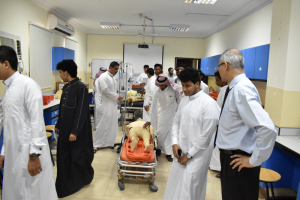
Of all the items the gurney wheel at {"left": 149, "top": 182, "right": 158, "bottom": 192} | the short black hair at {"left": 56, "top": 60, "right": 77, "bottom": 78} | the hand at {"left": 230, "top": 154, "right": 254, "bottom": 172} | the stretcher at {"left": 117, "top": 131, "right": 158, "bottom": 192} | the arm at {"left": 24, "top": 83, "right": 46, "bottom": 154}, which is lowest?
the gurney wheel at {"left": 149, "top": 182, "right": 158, "bottom": 192}

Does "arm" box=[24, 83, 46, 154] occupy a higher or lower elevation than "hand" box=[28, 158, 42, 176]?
higher

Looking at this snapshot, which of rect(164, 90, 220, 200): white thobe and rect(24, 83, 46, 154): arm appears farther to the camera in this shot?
rect(164, 90, 220, 200): white thobe

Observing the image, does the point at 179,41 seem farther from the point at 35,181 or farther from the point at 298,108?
the point at 35,181

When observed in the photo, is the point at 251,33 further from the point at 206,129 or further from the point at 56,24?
the point at 56,24

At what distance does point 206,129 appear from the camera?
5.83ft

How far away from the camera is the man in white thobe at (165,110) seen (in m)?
3.52

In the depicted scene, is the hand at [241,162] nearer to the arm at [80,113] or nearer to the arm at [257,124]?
the arm at [257,124]

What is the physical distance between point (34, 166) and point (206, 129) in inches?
56.2

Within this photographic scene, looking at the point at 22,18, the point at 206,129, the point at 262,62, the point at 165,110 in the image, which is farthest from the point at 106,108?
the point at 262,62

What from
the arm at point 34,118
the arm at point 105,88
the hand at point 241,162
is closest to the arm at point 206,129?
the hand at point 241,162

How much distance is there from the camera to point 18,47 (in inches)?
167

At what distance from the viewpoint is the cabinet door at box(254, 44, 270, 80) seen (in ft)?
12.1

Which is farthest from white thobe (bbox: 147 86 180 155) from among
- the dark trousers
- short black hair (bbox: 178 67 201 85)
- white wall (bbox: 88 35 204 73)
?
white wall (bbox: 88 35 204 73)

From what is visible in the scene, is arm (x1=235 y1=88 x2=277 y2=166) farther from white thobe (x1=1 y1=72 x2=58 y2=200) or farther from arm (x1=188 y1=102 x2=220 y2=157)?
white thobe (x1=1 y1=72 x2=58 y2=200)
